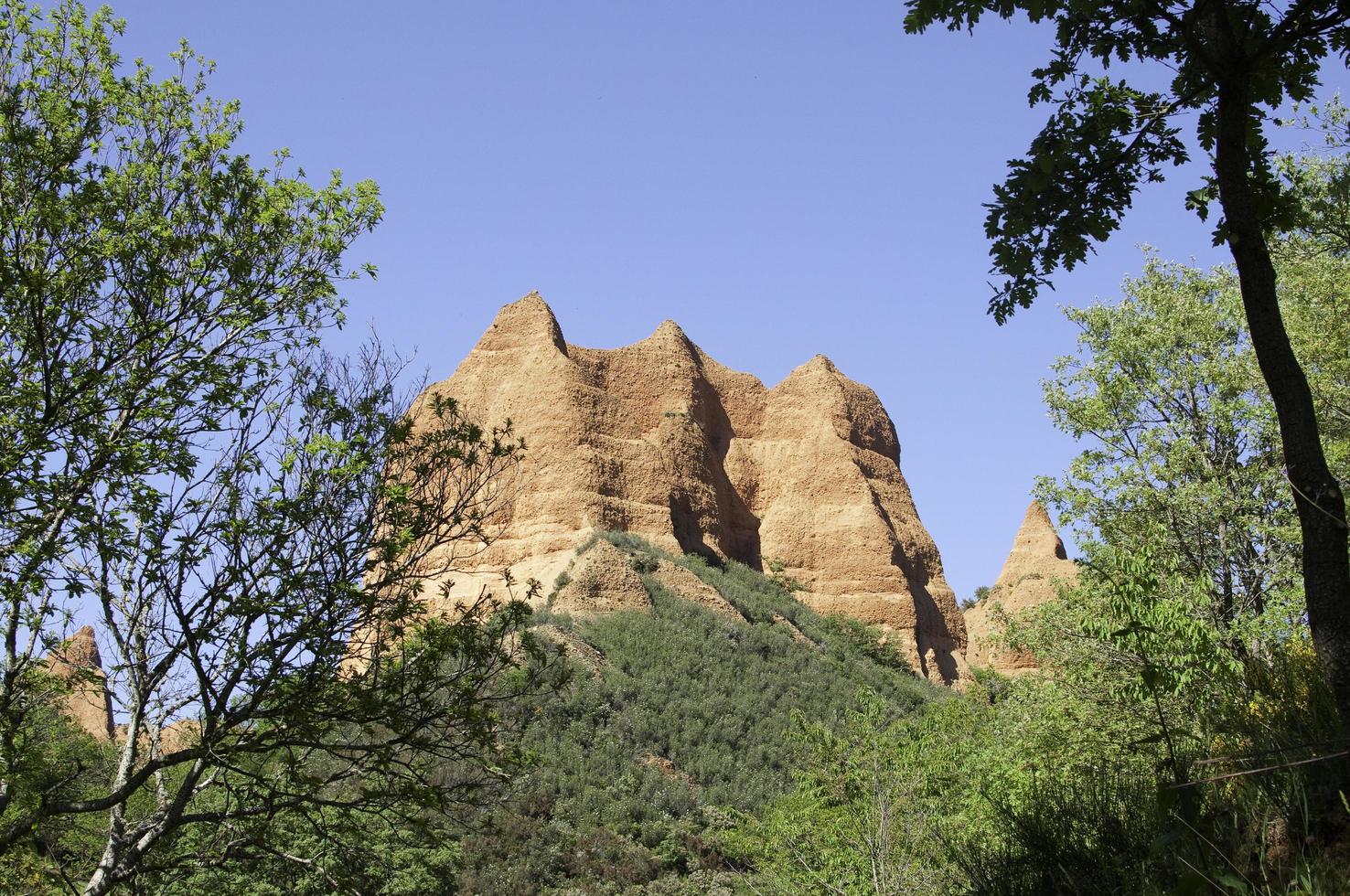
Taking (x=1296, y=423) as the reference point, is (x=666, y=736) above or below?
above

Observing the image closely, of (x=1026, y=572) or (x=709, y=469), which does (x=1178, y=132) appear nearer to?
(x=709, y=469)

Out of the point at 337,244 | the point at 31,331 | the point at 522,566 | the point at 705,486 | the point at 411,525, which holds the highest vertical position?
the point at 705,486

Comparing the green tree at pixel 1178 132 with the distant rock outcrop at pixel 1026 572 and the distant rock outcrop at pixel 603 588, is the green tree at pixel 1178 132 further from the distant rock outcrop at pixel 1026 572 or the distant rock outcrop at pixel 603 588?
the distant rock outcrop at pixel 1026 572

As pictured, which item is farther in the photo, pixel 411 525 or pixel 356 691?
pixel 411 525

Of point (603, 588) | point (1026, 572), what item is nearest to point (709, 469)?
point (603, 588)

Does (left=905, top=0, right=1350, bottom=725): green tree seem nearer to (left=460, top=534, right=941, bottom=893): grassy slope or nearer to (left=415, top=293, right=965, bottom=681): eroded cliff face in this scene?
(left=460, top=534, right=941, bottom=893): grassy slope

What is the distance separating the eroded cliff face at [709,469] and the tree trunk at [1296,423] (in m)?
47.1

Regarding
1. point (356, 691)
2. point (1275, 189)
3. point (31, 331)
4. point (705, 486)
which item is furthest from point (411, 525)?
point (705, 486)

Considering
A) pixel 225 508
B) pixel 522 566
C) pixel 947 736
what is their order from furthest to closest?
pixel 522 566
pixel 947 736
pixel 225 508

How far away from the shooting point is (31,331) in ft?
32.8

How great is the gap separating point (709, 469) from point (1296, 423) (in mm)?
60072

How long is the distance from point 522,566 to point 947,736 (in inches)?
1238

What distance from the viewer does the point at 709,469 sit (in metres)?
65.7

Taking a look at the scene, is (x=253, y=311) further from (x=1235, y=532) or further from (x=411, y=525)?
(x=1235, y=532)
